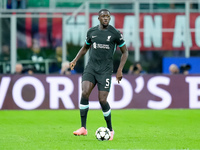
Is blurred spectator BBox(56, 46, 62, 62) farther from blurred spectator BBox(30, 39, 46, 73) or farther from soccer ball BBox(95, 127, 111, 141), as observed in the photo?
soccer ball BBox(95, 127, 111, 141)

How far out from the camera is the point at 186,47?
21.5m

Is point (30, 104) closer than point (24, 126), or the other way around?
point (24, 126)

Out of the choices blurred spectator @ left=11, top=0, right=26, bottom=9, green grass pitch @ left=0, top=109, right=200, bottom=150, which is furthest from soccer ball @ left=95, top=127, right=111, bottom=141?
blurred spectator @ left=11, top=0, right=26, bottom=9

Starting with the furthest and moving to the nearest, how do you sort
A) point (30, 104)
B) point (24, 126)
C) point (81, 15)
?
point (81, 15) → point (30, 104) → point (24, 126)

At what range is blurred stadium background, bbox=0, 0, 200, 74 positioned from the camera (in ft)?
69.4

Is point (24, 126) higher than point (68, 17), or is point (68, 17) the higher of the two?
point (68, 17)

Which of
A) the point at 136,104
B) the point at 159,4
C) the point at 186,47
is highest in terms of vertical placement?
the point at 159,4

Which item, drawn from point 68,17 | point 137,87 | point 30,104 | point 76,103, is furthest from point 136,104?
→ point 68,17

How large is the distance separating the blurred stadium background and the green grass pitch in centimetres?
410

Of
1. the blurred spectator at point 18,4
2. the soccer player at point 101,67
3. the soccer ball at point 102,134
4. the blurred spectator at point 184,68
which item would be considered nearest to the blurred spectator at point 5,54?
the blurred spectator at point 18,4

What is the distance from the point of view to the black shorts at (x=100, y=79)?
10188 mm

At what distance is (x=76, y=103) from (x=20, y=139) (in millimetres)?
8184

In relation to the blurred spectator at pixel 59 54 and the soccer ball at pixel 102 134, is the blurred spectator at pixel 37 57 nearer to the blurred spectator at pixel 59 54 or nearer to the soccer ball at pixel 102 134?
the blurred spectator at pixel 59 54

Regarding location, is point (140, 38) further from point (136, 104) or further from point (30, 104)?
point (30, 104)
